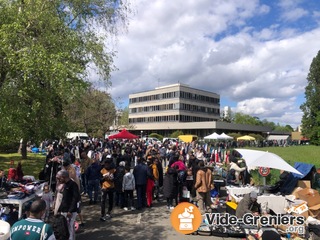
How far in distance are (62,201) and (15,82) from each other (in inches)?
219

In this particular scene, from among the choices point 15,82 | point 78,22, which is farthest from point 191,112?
point 15,82

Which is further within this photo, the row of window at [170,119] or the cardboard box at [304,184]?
the row of window at [170,119]

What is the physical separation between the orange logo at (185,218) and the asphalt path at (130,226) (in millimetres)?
2664

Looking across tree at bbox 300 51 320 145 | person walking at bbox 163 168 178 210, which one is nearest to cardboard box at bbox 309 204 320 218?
person walking at bbox 163 168 178 210

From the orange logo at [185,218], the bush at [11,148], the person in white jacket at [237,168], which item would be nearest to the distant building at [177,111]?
the bush at [11,148]

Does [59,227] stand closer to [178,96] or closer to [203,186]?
[203,186]

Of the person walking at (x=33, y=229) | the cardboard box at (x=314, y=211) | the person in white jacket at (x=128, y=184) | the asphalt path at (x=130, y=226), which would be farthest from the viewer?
the person in white jacket at (x=128, y=184)

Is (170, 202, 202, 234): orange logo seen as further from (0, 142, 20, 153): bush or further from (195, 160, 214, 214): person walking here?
(0, 142, 20, 153): bush

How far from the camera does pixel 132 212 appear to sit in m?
9.75

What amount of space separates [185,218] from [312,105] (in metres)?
73.7

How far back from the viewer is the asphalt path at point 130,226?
746 centimetres

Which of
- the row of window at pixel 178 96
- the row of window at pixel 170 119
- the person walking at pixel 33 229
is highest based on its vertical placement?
the row of window at pixel 178 96

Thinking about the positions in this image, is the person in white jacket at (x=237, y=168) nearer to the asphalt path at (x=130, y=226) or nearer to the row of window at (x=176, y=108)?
the asphalt path at (x=130, y=226)

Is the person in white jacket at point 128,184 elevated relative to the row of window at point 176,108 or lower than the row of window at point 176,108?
lower
